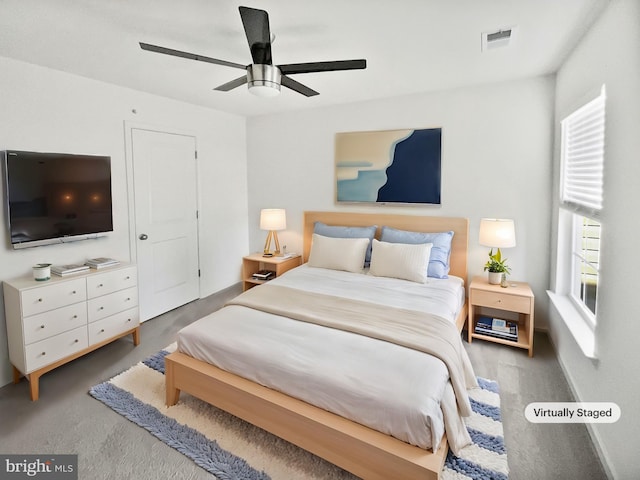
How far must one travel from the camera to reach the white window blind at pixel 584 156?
211 cm

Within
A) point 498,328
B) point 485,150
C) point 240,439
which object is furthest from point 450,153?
point 240,439

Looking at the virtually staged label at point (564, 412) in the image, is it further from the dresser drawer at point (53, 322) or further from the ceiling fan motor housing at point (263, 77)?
the dresser drawer at point (53, 322)

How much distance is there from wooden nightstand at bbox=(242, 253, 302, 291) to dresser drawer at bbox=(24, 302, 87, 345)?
1.91 metres

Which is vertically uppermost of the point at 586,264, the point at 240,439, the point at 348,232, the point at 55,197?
the point at 55,197

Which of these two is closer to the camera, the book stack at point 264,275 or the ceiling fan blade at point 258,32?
the ceiling fan blade at point 258,32

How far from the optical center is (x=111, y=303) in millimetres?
2943

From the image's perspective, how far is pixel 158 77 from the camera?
3012mm

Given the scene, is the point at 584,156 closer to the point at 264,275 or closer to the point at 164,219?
the point at 264,275

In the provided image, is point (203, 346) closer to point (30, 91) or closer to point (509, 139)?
point (30, 91)

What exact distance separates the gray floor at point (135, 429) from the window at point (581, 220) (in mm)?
489

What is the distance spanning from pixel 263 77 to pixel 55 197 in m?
1.97

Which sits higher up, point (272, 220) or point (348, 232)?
point (272, 220)

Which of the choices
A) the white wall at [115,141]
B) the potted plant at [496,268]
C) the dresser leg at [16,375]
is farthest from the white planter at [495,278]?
the dresser leg at [16,375]

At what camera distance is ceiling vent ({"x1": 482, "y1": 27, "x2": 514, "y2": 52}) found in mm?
2182
